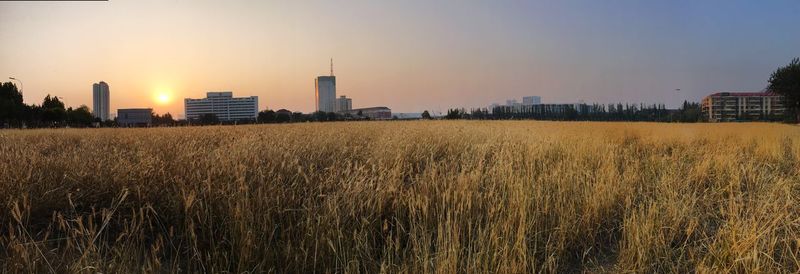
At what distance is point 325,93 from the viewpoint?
101 meters

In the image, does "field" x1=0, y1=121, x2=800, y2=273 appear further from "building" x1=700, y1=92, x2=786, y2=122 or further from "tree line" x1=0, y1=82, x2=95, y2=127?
"building" x1=700, y1=92, x2=786, y2=122

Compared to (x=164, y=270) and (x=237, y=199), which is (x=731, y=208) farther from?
(x=164, y=270)

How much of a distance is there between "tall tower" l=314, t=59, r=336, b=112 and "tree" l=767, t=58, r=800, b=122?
253ft

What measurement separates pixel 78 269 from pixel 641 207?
13.8ft

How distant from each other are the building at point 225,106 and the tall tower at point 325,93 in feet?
69.4

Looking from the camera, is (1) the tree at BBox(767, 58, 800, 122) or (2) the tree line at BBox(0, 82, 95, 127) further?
(2) the tree line at BBox(0, 82, 95, 127)

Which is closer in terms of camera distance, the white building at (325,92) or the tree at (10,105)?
the tree at (10,105)

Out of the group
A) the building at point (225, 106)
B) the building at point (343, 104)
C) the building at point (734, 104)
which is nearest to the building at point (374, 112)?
the building at point (343, 104)

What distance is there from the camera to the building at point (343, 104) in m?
104

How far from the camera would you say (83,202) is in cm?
362

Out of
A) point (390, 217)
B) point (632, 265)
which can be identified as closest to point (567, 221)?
point (632, 265)

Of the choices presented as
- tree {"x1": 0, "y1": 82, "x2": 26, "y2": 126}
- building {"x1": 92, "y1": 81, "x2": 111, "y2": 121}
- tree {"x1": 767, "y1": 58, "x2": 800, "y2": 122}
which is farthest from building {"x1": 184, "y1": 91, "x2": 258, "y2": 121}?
tree {"x1": 767, "y1": 58, "x2": 800, "y2": 122}

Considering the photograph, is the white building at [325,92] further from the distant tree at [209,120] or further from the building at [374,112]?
the distant tree at [209,120]

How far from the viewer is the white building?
98688 millimetres
